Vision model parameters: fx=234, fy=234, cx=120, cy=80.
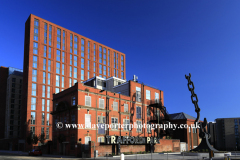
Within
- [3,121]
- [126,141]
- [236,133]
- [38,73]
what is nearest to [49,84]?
[38,73]

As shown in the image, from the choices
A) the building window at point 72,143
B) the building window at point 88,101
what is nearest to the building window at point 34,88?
the building window at point 88,101

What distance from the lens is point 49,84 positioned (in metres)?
79.2

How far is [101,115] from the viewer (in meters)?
45.5

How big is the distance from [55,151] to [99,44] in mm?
61567

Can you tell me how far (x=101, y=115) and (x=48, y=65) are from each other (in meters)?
42.4

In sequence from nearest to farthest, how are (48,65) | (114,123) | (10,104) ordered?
(114,123) → (48,65) → (10,104)

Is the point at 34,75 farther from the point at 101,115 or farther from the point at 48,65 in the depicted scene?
the point at 101,115

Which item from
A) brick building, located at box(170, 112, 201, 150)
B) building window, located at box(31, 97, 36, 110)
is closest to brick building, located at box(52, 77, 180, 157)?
brick building, located at box(170, 112, 201, 150)

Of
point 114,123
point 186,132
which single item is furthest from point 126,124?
point 186,132

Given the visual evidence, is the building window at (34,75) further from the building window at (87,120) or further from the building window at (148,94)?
the building window at (87,120)

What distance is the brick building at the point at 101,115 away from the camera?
1635 inches

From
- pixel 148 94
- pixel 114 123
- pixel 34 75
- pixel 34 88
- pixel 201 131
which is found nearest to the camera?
pixel 201 131

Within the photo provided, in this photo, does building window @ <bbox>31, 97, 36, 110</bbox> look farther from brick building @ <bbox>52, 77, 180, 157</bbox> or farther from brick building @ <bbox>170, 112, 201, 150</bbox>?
brick building @ <bbox>170, 112, 201, 150</bbox>

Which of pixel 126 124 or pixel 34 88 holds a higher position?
pixel 34 88
